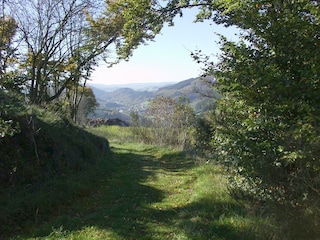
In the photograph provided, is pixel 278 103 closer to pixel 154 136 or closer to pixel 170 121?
pixel 170 121

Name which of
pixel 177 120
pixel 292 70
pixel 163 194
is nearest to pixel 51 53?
pixel 163 194

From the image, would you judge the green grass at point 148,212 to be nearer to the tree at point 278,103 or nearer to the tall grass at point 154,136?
the tree at point 278,103

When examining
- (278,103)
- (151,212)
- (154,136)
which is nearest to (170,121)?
(154,136)

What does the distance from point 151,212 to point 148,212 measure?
7 cm

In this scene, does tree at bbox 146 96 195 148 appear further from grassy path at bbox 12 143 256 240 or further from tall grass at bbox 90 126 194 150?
grassy path at bbox 12 143 256 240

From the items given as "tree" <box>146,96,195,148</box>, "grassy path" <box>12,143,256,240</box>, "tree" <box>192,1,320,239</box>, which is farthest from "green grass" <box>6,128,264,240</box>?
"tree" <box>146,96,195,148</box>

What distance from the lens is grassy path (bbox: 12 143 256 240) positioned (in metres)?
5.95

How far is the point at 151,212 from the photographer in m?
7.65

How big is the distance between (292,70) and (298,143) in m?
1.10

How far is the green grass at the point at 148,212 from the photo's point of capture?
19.5 feet

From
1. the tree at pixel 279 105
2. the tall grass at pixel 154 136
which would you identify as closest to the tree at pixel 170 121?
the tall grass at pixel 154 136

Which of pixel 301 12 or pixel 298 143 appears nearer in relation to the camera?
pixel 298 143

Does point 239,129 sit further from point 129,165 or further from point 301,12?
point 129,165

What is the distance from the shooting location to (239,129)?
5160mm
